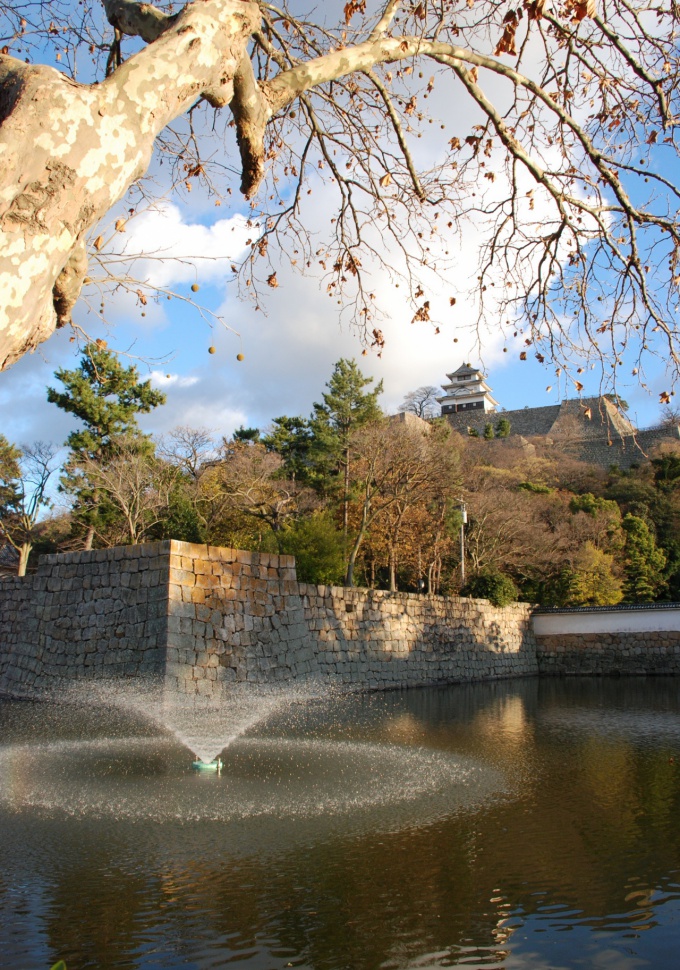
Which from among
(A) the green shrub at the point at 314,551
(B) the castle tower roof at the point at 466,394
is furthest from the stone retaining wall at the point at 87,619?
(B) the castle tower roof at the point at 466,394

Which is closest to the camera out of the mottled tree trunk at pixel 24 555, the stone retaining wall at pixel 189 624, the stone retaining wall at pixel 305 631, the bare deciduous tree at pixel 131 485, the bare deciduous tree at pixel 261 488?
the stone retaining wall at pixel 189 624

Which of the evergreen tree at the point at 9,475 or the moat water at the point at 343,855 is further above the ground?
the evergreen tree at the point at 9,475

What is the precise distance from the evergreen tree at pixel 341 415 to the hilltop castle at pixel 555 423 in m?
9.44

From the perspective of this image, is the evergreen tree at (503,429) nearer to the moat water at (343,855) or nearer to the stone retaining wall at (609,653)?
the stone retaining wall at (609,653)

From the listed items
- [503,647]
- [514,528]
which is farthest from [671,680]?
[514,528]

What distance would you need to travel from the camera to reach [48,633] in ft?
42.3

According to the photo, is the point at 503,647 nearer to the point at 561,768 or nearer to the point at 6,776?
the point at 561,768

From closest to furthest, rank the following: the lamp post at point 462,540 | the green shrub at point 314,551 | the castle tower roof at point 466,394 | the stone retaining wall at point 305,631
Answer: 1. the stone retaining wall at point 305,631
2. the green shrub at point 314,551
3. the lamp post at point 462,540
4. the castle tower roof at point 466,394

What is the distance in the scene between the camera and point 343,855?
3.89m

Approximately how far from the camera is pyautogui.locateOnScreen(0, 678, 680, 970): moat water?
2791 millimetres

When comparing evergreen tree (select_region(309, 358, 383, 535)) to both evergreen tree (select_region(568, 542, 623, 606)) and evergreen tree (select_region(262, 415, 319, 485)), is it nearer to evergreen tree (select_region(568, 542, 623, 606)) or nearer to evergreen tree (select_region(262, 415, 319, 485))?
evergreen tree (select_region(262, 415, 319, 485))

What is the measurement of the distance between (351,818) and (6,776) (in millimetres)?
3095

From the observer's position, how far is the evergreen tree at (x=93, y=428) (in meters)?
19.9

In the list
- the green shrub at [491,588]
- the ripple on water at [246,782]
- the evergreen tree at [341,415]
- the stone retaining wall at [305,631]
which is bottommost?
the ripple on water at [246,782]
